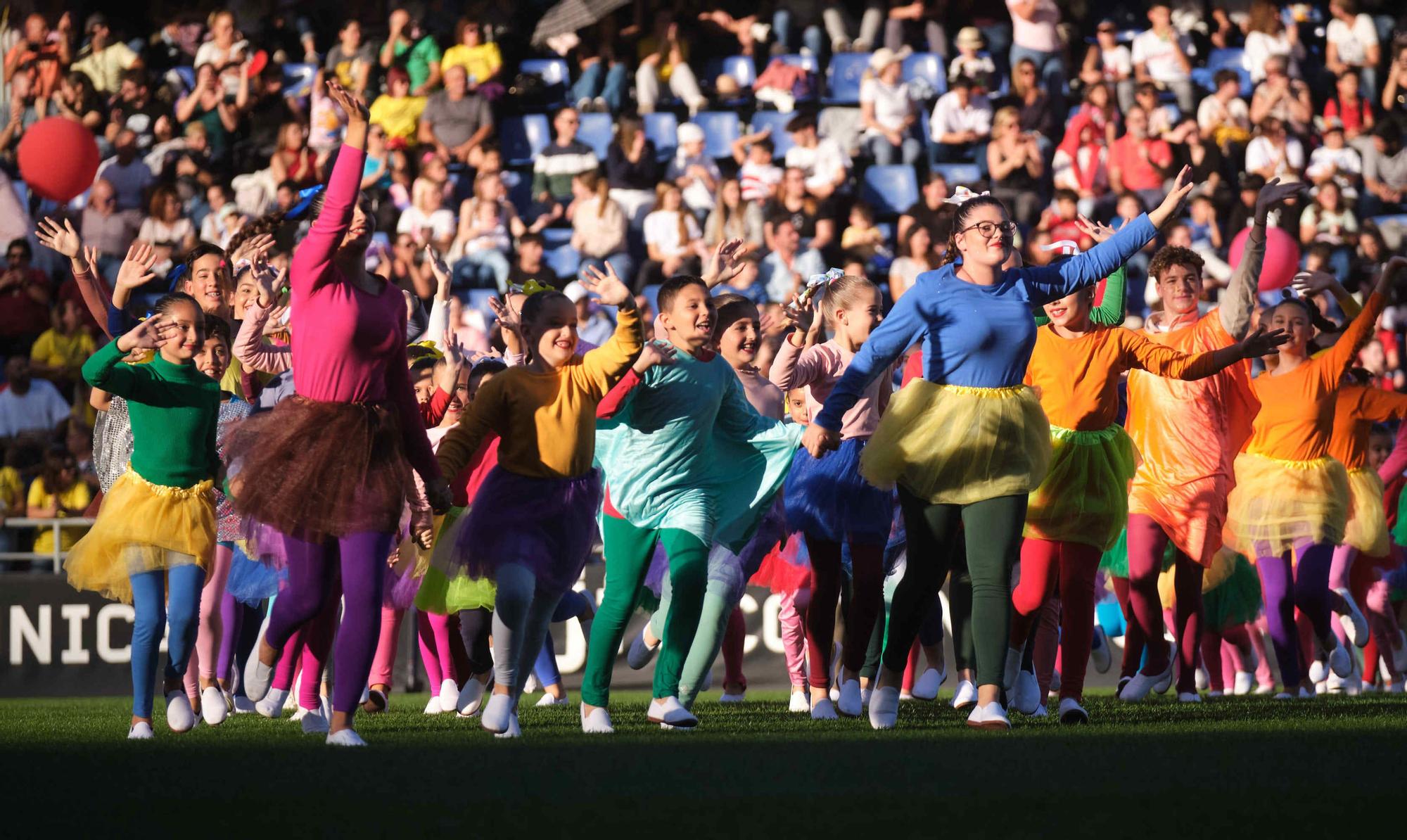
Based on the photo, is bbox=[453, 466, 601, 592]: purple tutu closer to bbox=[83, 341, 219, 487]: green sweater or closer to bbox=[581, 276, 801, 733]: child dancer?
bbox=[581, 276, 801, 733]: child dancer

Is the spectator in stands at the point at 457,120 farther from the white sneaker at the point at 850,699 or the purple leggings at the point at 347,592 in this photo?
the purple leggings at the point at 347,592

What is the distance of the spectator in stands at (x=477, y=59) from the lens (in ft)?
55.1

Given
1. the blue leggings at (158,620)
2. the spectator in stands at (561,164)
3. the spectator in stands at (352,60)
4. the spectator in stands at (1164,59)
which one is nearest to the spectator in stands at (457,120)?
the spectator in stands at (561,164)

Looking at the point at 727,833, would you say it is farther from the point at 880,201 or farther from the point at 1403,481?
the point at 880,201

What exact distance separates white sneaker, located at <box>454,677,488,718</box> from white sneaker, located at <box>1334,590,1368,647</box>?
15.6 ft

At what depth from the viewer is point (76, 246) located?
7039 mm

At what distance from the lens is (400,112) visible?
53.9 ft

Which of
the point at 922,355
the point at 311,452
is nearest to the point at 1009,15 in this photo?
the point at 922,355

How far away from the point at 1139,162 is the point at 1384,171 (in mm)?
2301

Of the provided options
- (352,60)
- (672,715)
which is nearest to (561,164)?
(352,60)

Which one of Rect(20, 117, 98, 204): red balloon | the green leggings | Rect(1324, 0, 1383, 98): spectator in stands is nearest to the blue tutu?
the green leggings

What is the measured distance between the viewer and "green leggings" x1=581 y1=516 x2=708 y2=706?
263 inches

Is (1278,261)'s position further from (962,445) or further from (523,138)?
(523,138)

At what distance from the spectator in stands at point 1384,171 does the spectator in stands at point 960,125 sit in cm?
336
